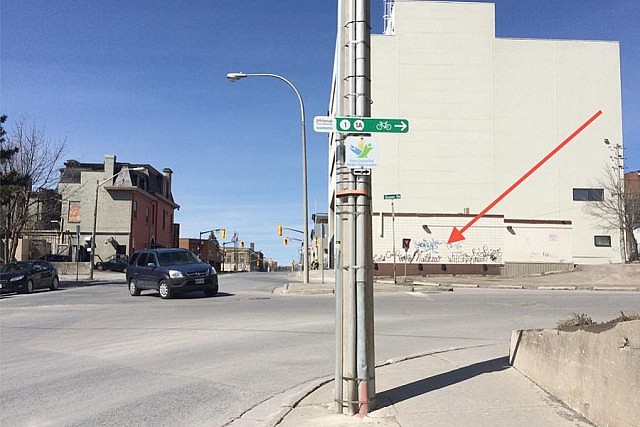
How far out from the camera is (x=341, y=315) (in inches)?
222

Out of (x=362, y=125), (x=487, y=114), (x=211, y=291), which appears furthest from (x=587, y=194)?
(x=362, y=125)

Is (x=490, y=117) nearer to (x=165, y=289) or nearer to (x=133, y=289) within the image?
(x=133, y=289)

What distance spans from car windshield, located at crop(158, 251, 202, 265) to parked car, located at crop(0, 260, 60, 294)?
8445 mm

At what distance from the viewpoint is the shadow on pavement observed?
6.11 meters

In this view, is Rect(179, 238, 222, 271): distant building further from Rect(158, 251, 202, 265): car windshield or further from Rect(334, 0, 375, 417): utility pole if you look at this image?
Rect(334, 0, 375, 417): utility pole

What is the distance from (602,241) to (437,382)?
43.0 meters

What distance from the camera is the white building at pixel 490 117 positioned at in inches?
1751

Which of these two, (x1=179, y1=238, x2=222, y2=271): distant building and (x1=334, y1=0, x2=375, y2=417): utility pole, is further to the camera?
(x1=179, y1=238, x2=222, y2=271): distant building

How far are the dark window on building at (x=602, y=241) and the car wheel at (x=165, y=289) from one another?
36.0 metres

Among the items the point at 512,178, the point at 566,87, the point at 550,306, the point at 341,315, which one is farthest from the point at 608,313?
the point at 566,87

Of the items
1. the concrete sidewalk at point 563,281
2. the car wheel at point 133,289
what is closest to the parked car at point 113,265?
the concrete sidewalk at point 563,281

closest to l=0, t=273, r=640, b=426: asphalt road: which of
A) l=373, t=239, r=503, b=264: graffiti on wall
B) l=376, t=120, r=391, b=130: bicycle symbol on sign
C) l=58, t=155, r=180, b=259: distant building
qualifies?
l=376, t=120, r=391, b=130: bicycle symbol on sign

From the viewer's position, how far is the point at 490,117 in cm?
4534

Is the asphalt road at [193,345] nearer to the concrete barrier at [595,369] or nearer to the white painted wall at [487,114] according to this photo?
the concrete barrier at [595,369]
